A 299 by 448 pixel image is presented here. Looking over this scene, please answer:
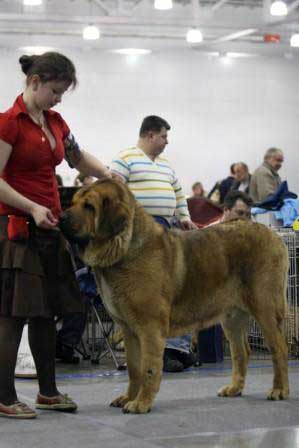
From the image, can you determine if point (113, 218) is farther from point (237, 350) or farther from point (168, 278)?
point (237, 350)

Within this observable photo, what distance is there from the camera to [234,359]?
5.19 m

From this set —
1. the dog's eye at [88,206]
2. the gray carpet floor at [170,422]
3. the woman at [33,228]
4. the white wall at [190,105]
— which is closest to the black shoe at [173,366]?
the gray carpet floor at [170,422]

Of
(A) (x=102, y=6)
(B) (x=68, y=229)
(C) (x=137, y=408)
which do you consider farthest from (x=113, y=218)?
(A) (x=102, y=6)

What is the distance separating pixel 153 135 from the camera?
6.46 metres

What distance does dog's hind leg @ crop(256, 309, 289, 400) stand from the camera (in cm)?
499

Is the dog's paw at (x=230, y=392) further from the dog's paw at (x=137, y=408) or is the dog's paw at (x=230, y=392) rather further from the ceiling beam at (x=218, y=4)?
the ceiling beam at (x=218, y=4)

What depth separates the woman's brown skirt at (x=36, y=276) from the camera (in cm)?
429

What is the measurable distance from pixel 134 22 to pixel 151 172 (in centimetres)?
1092

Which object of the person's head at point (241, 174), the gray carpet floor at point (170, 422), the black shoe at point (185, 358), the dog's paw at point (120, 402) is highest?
the person's head at point (241, 174)

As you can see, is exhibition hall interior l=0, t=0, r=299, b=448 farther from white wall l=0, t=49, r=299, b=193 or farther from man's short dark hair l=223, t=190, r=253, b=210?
white wall l=0, t=49, r=299, b=193

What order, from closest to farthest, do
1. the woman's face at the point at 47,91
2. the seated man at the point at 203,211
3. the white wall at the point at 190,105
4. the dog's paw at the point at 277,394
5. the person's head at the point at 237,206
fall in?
the woman's face at the point at 47,91 < the dog's paw at the point at 277,394 < the person's head at the point at 237,206 < the seated man at the point at 203,211 < the white wall at the point at 190,105

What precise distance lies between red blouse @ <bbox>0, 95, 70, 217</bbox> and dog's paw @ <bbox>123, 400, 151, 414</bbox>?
1.06 meters

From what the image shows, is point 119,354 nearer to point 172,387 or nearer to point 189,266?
point 172,387

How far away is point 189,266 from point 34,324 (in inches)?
36.6
